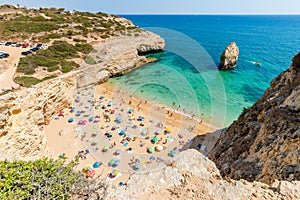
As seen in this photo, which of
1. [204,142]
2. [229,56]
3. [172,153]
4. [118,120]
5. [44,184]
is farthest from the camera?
[229,56]

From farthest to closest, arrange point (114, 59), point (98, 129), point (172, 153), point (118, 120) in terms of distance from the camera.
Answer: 1. point (114, 59)
2. point (118, 120)
3. point (98, 129)
4. point (172, 153)

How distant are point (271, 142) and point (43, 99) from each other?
1479 cm

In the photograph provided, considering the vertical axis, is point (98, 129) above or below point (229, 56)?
below

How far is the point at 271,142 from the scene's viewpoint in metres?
5.62

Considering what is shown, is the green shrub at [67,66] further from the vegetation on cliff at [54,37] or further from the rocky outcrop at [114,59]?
the rocky outcrop at [114,59]

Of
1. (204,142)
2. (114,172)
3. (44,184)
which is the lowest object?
(114,172)

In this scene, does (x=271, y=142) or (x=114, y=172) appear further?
(x=114, y=172)

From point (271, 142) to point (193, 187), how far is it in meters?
3.67

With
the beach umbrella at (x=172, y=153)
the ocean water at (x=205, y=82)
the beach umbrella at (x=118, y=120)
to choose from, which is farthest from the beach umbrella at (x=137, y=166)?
the ocean water at (x=205, y=82)

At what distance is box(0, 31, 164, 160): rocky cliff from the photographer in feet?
28.4

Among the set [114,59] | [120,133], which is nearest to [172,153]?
[120,133]

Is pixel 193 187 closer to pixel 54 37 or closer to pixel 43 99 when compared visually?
pixel 43 99

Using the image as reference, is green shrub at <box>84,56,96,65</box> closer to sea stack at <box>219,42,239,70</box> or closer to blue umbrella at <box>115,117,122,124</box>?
blue umbrella at <box>115,117,122,124</box>

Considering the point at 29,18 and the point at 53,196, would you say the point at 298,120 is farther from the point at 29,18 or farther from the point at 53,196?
the point at 29,18
